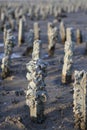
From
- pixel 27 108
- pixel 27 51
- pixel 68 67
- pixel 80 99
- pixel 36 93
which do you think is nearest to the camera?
pixel 80 99

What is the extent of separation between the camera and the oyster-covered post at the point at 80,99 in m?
7.66

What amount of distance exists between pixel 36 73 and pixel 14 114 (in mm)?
957

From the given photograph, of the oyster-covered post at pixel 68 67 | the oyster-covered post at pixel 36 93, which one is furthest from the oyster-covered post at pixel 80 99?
the oyster-covered post at pixel 68 67

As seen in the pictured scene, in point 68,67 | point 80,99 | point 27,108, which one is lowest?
point 27,108

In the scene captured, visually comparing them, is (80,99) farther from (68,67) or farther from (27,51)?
(27,51)

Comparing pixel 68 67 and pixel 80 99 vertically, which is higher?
pixel 80 99

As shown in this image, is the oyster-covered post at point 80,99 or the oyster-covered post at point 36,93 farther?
the oyster-covered post at point 36,93

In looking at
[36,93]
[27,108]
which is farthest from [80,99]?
[27,108]

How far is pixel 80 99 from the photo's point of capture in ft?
25.3

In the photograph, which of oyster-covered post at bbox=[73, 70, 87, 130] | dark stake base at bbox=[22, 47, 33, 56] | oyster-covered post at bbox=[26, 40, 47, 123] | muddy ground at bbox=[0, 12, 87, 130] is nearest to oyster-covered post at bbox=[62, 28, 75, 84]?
muddy ground at bbox=[0, 12, 87, 130]

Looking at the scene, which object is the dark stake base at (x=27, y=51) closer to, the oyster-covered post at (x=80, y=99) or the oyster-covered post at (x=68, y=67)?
the oyster-covered post at (x=68, y=67)

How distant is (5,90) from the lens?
33.0 feet

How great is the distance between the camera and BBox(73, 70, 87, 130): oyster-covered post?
7656 millimetres

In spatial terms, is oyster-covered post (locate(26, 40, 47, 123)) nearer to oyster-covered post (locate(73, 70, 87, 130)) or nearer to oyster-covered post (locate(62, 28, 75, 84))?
oyster-covered post (locate(73, 70, 87, 130))
